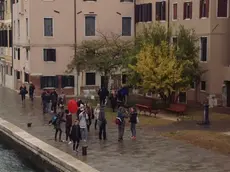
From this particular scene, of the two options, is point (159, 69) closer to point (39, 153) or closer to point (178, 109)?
point (178, 109)

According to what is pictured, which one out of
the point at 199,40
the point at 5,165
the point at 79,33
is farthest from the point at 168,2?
the point at 5,165

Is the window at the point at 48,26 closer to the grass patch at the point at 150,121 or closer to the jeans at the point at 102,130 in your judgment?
the grass patch at the point at 150,121

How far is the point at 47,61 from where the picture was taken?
164ft

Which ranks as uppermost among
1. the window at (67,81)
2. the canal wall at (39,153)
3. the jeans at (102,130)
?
the window at (67,81)

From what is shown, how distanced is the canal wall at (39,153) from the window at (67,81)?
17.9 meters

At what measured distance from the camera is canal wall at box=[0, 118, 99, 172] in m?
21.3

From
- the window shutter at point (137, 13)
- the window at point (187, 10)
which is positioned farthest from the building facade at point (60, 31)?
the window at point (187, 10)

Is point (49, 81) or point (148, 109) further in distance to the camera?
point (49, 81)

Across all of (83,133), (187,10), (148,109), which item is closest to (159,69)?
(148,109)

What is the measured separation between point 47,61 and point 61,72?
5.13ft

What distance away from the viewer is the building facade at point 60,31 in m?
49.4

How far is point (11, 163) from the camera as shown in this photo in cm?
2622

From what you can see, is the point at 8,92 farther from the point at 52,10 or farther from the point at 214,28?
the point at 214,28

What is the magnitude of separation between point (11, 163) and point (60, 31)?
25.1 m
